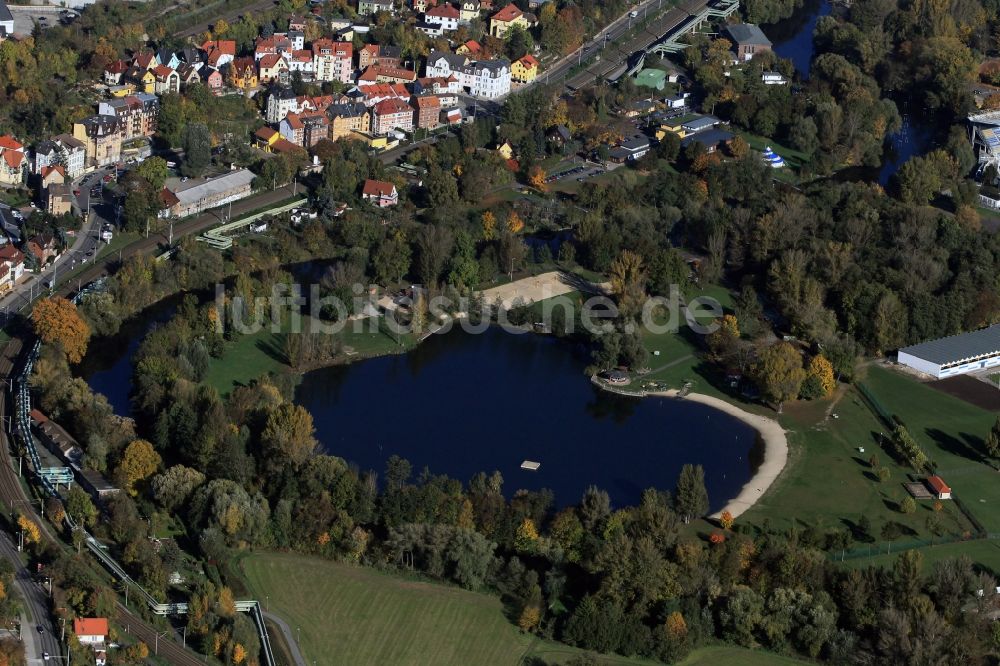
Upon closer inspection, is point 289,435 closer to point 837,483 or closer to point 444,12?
point 837,483

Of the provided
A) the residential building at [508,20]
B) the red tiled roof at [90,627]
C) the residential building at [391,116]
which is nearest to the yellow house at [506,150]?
the residential building at [391,116]

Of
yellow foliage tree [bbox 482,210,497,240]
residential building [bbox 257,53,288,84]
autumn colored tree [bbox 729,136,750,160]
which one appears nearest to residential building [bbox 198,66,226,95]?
residential building [bbox 257,53,288,84]

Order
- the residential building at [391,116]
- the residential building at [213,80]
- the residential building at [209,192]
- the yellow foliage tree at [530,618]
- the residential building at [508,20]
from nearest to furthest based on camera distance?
the yellow foliage tree at [530,618]
the residential building at [209,192]
the residential building at [391,116]
the residential building at [213,80]
the residential building at [508,20]

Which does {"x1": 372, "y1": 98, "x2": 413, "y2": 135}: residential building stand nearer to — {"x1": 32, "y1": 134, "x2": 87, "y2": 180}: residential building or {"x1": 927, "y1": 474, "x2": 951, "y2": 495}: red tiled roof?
{"x1": 32, "y1": 134, "x2": 87, "y2": 180}: residential building

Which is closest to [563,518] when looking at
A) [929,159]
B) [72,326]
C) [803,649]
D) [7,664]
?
[803,649]

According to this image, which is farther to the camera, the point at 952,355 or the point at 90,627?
the point at 952,355

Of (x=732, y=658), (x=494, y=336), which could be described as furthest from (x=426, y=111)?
(x=732, y=658)

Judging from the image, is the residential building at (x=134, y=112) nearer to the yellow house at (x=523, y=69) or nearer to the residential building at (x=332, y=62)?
the residential building at (x=332, y=62)
